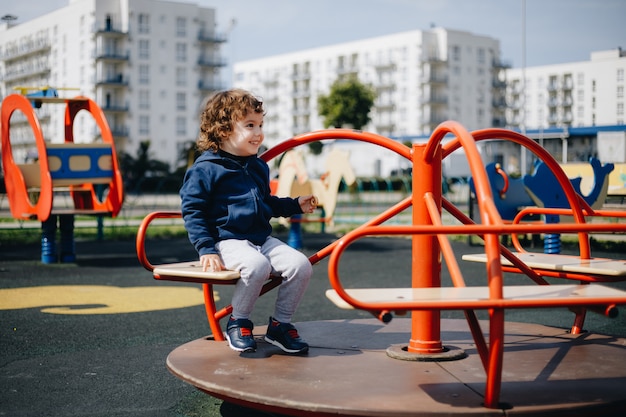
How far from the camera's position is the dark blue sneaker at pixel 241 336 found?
3559 mm

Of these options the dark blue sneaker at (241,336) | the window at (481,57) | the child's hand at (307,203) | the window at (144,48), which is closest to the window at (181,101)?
the window at (144,48)

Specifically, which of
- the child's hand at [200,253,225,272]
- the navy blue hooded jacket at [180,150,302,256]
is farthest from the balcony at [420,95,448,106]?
the child's hand at [200,253,225,272]

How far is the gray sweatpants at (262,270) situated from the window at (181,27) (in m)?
63.4

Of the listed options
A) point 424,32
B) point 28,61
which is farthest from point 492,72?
point 28,61

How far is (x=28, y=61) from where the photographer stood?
66.2 metres

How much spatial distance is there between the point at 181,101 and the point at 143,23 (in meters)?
7.00

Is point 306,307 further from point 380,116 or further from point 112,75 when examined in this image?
point 380,116

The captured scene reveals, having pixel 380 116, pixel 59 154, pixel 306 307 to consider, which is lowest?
pixel 306 307

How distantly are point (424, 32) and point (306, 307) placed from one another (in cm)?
7091

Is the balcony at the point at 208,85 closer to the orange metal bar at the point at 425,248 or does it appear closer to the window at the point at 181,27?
the window at the point at 181,27

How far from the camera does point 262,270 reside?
11.3 ft

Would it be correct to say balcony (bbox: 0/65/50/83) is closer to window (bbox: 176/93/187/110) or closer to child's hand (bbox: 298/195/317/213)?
window (bbox: 176/93/187/110)

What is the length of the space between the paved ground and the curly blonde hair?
4.13 ft

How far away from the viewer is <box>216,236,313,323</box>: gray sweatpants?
3439 millimetres
